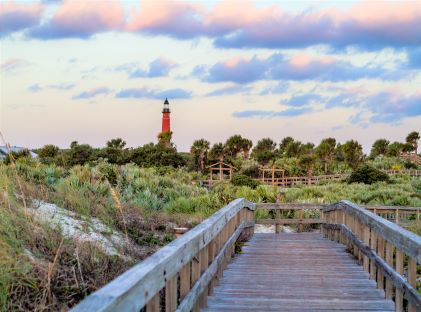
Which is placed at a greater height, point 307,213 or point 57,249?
point 57,249

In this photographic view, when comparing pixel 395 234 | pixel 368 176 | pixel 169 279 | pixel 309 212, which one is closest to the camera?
pixel 169 279

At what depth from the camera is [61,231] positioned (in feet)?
23.2

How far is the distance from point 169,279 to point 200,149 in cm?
5829

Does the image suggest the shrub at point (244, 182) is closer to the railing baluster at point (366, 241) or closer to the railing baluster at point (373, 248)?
the railing baluster at point (366, 241)

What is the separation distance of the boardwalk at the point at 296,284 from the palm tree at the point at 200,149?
51.2 metres

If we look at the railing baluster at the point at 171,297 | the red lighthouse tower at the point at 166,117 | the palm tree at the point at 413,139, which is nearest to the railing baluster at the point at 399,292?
the railing baluster at the point at 171,297

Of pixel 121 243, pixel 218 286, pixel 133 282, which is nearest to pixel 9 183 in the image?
pixel 121 243

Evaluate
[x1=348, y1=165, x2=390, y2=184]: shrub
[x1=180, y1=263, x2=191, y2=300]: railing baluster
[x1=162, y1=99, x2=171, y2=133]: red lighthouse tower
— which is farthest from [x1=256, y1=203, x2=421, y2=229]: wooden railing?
[x1=162, y1=99, x2=171, y2=133]: red lighthouse tower

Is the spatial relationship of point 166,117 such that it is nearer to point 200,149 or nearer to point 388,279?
point 200,149

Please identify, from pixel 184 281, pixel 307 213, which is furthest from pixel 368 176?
pixel 184 281

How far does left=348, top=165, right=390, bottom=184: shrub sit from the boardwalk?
32008 millimetres

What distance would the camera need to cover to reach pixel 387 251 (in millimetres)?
6410

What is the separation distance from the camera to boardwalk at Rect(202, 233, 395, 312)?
20.2 feet

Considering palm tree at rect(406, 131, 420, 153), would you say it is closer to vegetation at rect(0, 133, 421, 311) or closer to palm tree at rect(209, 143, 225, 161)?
palm tree at rect(209, 143, 225, 161)
